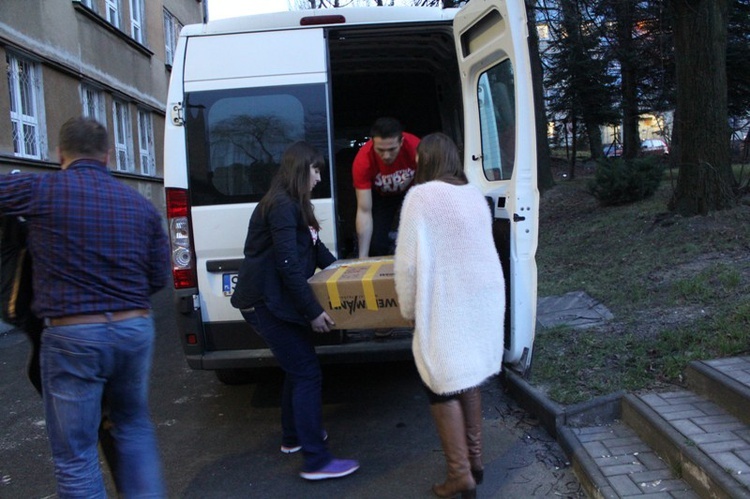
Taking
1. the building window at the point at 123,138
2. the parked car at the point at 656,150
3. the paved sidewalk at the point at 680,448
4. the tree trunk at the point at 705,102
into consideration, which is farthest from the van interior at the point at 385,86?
the building window at the point at 123,138

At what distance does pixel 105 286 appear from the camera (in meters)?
2.67

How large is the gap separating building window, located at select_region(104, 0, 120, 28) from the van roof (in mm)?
11636

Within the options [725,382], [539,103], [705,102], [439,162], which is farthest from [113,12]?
[725,382]

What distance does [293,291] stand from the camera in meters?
3.46

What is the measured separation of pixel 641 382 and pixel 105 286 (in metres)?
3.22

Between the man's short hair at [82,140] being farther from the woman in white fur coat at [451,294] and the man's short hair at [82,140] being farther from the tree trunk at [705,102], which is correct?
the tree trunk at [705,102]

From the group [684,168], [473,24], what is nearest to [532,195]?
[473,24]

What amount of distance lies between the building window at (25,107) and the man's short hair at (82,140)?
28.4 feet

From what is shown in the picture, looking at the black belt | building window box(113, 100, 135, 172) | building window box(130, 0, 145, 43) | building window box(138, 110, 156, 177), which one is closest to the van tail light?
the black belt

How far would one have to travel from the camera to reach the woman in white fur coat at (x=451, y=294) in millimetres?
3039

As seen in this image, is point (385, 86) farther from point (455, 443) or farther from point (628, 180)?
point (628, 180)

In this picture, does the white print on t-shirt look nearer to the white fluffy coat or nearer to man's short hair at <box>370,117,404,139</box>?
man's short hair at <box>370,117,404,139</box>

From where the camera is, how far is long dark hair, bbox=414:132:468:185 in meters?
3.21

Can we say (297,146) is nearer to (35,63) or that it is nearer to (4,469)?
(4,469)
